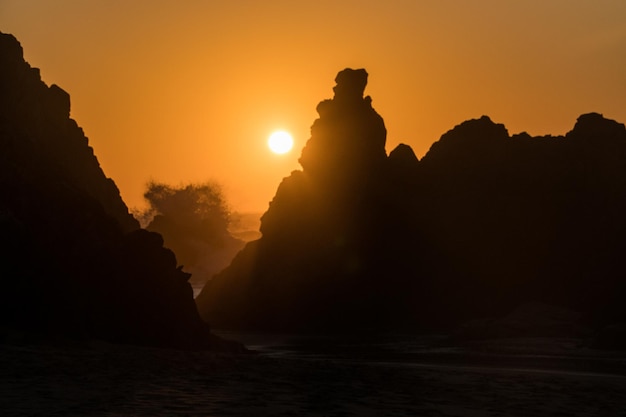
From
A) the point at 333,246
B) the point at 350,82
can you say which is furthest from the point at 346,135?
the point at 333,246

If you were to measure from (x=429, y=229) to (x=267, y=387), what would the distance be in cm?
6299

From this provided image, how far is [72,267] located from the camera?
39.6 m

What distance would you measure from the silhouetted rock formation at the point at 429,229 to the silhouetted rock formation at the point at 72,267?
132 ft

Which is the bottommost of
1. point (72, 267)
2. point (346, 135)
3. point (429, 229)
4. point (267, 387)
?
point (267, 387)

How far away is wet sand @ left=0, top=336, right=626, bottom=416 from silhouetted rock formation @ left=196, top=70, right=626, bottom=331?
4369 cm

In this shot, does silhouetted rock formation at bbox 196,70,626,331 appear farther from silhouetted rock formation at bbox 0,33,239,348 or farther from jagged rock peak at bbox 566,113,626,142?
silhouetted rock formation at bbox 0,33,239,348

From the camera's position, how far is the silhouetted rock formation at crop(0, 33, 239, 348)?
3447cm

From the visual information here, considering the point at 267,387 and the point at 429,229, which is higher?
the point at 429,229

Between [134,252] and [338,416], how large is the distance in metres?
22.6

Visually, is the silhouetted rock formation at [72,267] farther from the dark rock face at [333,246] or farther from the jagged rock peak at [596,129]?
the jagged rock peak at [596,129]

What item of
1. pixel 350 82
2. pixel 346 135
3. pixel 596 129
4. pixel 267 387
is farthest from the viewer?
pixel 350 82

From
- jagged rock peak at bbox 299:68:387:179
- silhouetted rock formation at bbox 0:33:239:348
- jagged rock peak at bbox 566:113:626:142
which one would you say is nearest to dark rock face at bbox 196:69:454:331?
jagged rock peak at bbox 299:68:387:179

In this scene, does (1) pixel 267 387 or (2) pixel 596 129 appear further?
(2) pixel 596 129

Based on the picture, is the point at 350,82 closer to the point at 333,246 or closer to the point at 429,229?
the point at 429,229
